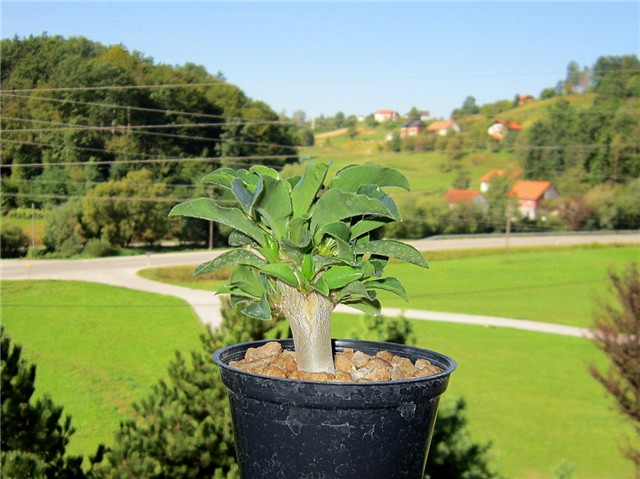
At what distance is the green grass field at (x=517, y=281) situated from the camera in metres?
16.0

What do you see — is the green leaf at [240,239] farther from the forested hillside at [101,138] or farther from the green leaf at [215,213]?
the forested hillside at [101,138]

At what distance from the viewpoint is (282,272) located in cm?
71

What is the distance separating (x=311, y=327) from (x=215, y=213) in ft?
0.56

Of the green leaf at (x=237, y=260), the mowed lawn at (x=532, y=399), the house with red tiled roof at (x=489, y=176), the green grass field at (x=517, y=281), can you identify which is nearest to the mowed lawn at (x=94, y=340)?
the mowed lawn at (x=532, y=399)

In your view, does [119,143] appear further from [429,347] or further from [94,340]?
[429,347]

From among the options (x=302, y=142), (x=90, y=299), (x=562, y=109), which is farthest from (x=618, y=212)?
(x=90, y=299)

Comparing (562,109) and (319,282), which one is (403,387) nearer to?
(319,282)

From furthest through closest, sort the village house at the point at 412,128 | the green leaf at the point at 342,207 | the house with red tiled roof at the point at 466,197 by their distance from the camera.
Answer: the house with red tiled roof at the point at 466,197 < the village house at the point at 412,128 < the green leaf at the point at 342,207

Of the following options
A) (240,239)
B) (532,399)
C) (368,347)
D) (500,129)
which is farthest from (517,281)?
(240,239)

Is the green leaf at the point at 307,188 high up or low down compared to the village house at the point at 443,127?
down

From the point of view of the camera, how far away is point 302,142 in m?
12.1

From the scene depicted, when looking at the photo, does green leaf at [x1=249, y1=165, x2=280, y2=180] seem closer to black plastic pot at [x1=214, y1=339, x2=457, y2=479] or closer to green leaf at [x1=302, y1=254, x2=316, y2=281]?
green leaf at [x1=302, y1=254, x2=316, y2=281]

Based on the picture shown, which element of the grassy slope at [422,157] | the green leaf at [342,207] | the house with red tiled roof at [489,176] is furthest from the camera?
the house with red tiled roof at [489,176]

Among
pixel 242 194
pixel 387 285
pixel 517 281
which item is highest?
pixel 242 194
